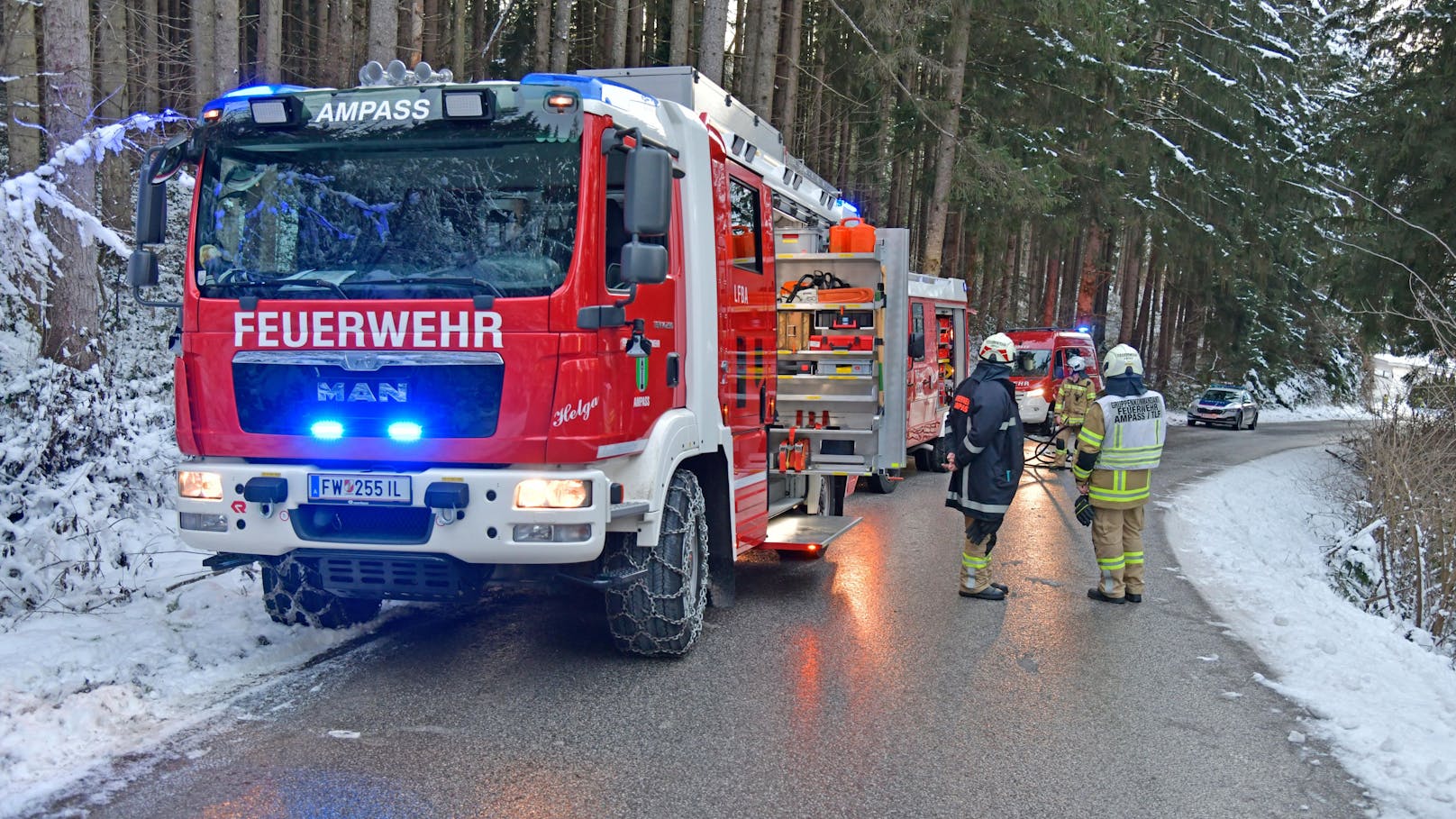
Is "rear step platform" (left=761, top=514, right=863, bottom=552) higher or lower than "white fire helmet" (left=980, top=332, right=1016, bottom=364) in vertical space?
lower

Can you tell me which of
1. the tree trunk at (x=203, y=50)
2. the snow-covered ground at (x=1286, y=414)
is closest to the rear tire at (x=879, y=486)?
the tree trunk at (x=203, y=50)

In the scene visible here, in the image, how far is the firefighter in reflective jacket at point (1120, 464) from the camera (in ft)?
25.8

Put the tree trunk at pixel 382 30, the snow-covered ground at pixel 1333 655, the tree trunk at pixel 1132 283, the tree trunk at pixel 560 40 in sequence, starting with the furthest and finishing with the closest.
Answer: the tree trunk at pixel 1132 283 → the tree trunk at pixel 560 40 → the tree trunk at pixel 382 30 → the snow-covered ground at pixel 1333 655

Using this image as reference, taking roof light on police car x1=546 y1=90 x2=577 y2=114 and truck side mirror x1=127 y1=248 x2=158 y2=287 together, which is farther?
truck side mirror x1=127 y1=248 x2=158 y2=287

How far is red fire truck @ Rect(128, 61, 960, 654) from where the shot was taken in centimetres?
504

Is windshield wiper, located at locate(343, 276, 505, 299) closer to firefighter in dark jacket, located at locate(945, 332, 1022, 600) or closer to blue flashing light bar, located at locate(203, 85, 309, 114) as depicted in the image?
blue flashing light bar, located at locate(203, 85, 309, 114)

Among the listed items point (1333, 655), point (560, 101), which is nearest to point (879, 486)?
point (1333, 655)

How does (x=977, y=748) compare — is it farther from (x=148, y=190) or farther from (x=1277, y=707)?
(x=148, y=190)

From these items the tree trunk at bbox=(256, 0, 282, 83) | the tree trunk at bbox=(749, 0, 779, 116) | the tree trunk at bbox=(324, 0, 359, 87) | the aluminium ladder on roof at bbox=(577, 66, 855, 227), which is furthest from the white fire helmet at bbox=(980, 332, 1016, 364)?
the tree trunk at bbox=(324, 0, 359, 87)

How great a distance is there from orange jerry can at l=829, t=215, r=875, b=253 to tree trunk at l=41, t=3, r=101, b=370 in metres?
6.02

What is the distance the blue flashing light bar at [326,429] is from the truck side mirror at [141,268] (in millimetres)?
1261

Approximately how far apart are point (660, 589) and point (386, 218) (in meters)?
2.32

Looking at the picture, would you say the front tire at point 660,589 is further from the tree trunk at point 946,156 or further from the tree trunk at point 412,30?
the tree trunk at point 946,156

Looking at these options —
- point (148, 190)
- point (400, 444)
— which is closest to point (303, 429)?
point (400, 444)
